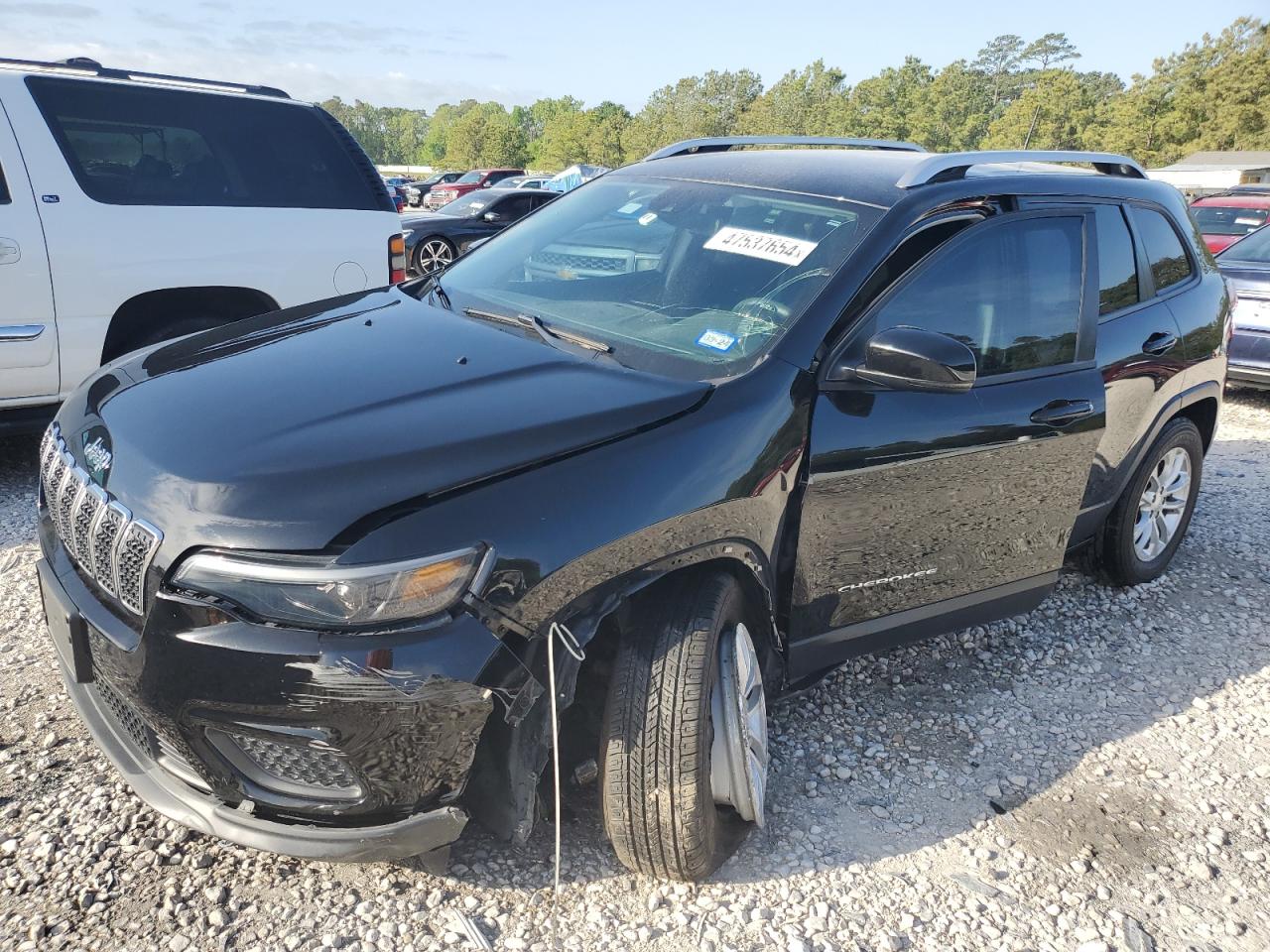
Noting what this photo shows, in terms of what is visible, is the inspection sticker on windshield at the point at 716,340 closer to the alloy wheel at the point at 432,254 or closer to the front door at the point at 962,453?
the front door at the point at 962,453

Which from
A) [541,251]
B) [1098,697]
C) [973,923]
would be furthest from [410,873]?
[1098,697]

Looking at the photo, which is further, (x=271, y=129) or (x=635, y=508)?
(x=271, y=129)

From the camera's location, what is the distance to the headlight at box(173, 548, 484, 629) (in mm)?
→ 1897

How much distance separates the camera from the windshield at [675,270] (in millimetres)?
2697

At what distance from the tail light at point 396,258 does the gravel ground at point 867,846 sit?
274 cm

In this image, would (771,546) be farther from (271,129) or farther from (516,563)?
(271,129)

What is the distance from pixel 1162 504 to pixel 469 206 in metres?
12.8

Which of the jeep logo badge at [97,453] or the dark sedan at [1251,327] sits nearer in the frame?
the jeep logo badge at [97,453]

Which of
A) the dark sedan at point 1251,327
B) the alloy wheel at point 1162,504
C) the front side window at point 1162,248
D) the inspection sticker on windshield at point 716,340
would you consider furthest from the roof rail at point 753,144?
the dark sedan at point 1251,327

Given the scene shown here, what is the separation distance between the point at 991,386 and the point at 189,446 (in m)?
2.26

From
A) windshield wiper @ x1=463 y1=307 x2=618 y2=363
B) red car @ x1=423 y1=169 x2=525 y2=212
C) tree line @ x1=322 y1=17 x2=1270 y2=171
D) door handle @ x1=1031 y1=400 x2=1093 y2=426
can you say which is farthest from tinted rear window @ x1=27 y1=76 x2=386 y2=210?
tree line @ x1=322 y1=17 x2=1270 y2=171

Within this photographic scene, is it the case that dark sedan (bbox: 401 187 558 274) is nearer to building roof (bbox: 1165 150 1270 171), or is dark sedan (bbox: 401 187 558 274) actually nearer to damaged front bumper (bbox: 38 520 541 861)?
damaged front bumper (bbox: 38 520 541 861)

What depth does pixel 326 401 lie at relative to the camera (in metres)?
2.30

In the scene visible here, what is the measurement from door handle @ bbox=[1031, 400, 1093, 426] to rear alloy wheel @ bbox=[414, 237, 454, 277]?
11.7 m
